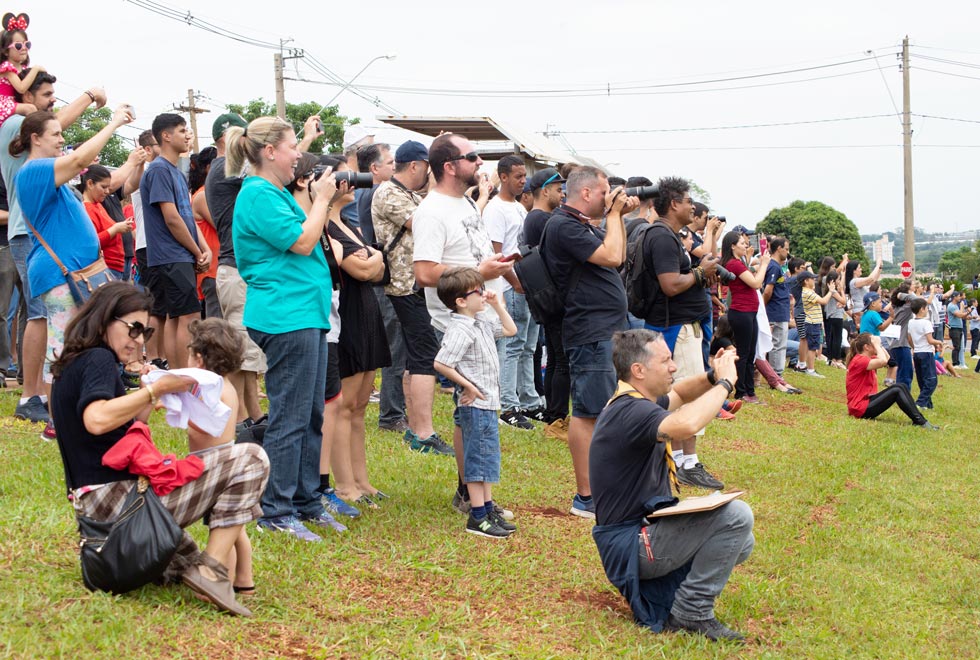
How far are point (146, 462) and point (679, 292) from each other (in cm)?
467

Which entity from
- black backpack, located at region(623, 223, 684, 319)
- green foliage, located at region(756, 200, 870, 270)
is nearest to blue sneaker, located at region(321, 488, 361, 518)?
black backpack, located at region(623, 223, 684, 319)

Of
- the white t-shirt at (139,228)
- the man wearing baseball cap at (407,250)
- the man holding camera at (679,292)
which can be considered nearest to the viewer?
the man wearing baseball cap at (407,250)

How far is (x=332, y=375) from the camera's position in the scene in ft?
18.7

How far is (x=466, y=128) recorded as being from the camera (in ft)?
58.9

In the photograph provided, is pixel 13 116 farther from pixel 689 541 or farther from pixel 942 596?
pixel 942 596

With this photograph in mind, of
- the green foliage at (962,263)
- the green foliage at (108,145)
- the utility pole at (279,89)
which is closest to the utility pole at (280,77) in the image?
the utility pole at (279,89)

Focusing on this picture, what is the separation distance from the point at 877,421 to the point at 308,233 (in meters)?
9.78

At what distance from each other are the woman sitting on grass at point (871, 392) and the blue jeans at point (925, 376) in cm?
198

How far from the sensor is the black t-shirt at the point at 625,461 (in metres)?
4.62

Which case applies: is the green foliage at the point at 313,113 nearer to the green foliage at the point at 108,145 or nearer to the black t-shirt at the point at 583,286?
the green foliage at the point at 108,145

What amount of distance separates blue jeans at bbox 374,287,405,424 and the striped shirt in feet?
8.12

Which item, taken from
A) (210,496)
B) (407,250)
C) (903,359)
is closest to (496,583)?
(210,496)

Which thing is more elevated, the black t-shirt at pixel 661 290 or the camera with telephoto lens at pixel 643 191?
the camera with telephoto lens at pixel 643 191

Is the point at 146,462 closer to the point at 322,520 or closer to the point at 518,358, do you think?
the point at 322,520
